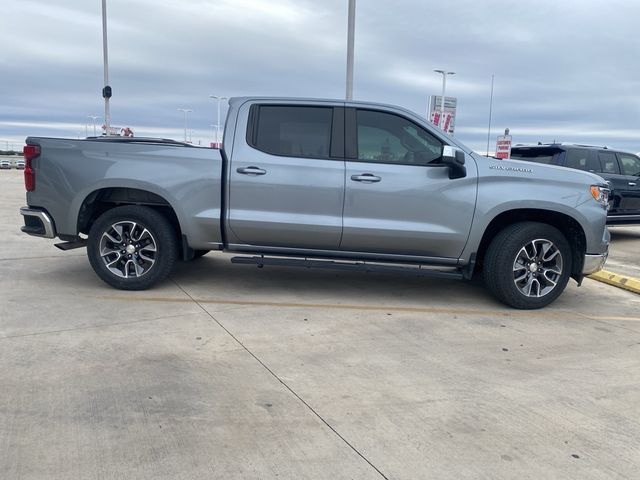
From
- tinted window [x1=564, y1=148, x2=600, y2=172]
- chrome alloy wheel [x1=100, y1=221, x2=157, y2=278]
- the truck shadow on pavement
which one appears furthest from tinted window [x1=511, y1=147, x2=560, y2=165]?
chrome alloy wheel [x1=100, y1=221, x2=157, y2=278]

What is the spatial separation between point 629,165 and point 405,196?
27.1 feet

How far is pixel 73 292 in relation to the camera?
5.89m

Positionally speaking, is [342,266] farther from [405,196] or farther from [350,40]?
[350,40]

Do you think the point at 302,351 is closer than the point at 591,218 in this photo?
Yes

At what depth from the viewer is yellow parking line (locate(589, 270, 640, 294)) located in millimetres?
6969

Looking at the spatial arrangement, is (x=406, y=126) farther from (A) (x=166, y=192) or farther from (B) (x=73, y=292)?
(B) (x=73, y=292)

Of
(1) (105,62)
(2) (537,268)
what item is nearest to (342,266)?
(2) (537,268)

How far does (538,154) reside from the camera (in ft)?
36.8

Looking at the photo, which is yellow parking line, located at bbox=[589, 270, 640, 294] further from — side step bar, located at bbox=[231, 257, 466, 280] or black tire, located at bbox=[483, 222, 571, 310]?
side step bar, located at bbox=[231, 257, 466, 280]

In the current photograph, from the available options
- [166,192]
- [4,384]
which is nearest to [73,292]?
[166,192]

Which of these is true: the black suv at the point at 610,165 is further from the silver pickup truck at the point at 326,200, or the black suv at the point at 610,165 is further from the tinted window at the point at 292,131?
the tinted window at the point at 292,131

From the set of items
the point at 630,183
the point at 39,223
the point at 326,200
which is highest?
the point at 630,183

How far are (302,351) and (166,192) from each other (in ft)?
7.80

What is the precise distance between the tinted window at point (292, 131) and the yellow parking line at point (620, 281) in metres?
4.28
